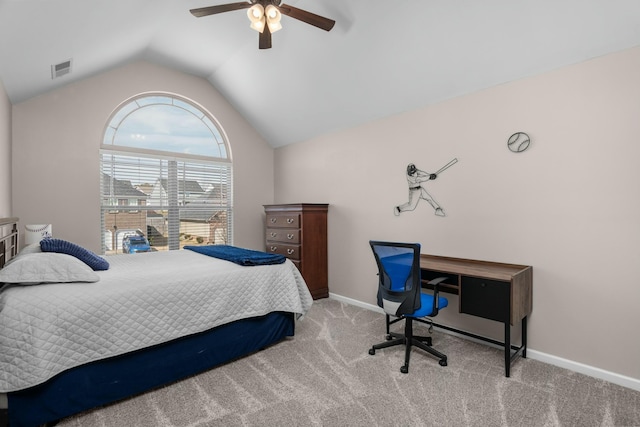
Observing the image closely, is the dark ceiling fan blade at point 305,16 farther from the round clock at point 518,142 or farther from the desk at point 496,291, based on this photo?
the desk at point 496,291

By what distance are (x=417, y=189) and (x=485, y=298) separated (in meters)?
1.44

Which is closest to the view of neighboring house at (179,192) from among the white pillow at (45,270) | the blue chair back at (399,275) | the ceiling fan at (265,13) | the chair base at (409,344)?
the white pillow at (45,270)

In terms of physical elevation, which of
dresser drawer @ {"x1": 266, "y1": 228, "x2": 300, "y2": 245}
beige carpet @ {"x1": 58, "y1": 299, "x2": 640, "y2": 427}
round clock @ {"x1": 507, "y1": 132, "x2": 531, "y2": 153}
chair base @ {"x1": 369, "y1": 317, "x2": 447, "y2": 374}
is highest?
round clock @ {"x1": 507, "y1": 132, "x2": 531, "y2": 153}

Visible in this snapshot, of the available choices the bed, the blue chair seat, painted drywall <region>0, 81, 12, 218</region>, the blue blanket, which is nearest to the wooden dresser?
the blue blanket

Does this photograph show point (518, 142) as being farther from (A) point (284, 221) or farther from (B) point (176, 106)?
(B) point (176, 106)

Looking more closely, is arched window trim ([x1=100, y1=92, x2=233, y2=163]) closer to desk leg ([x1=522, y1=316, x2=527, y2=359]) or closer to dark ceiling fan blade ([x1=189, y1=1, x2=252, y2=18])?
dark ceiling fan blade ([x1=189, y1=1, x2=252, y2=18])

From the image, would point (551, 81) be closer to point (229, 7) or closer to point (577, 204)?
point (577, 204)

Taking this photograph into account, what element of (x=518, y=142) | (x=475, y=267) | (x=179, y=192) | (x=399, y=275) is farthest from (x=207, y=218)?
(x=518, y=142)

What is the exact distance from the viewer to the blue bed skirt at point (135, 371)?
186 centimetres

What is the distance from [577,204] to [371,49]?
90.0 inches

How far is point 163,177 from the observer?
477 centimetres

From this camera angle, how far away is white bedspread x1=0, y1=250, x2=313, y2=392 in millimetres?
1797

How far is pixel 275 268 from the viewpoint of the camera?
9.88 feet

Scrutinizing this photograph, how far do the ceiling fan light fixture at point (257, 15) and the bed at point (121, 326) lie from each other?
1.99 metres
